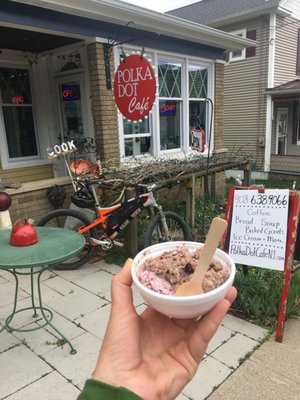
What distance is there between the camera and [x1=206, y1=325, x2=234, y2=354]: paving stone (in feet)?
8.93

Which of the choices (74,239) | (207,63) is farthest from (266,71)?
(74,239)

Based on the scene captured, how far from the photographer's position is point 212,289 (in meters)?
1.01

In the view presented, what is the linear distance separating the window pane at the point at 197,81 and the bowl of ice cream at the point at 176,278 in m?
6.56

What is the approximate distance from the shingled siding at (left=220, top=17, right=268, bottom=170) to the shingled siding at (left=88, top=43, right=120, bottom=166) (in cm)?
742

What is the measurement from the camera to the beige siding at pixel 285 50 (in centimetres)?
1191

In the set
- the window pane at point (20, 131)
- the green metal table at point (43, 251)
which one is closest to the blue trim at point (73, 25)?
the window pane at point (20, 131)

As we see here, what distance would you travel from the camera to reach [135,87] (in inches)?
181

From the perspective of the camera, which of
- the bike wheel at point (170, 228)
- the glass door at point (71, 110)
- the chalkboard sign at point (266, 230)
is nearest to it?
the chalkboard sign at point (266, 230)

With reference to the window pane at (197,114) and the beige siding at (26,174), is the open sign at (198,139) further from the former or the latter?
the beige siding at (26,174)

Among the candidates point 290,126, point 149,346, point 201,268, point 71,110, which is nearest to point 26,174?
point 71,110

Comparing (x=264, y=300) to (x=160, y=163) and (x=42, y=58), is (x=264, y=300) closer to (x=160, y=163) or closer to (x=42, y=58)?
(x=160, y=163)

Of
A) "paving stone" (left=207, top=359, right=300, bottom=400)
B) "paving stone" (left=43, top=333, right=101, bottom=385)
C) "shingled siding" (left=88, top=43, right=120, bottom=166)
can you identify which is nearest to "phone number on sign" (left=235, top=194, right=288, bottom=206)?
"paving stone" (left=207, top=359, right=300, bottom=400)

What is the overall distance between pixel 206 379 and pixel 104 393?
168cm

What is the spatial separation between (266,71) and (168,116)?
22.0ft
